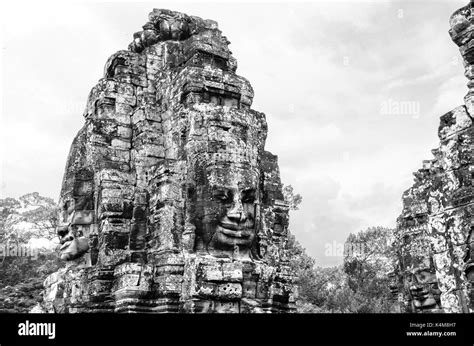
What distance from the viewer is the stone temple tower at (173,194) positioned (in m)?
8.33

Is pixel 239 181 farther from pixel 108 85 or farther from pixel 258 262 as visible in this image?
pixel 108 85

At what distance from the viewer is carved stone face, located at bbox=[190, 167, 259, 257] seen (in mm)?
8367

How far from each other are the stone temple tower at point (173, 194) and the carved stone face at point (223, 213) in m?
0.02

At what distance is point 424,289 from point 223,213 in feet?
22.4

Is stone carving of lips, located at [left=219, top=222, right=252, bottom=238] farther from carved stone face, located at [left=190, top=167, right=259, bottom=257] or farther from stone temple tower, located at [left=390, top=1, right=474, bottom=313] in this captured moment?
stone temple tower, located at [left=390, top=1, right=474, bottom=313]

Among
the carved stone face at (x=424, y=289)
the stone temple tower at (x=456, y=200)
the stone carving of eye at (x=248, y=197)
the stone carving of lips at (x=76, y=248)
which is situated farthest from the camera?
the carved stone face at (x=424, y=289)

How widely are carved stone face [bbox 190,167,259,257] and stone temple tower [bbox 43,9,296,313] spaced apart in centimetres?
2

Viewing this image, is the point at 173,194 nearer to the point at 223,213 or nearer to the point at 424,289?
the point at 223,213

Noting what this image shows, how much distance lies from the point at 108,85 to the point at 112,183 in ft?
6.27

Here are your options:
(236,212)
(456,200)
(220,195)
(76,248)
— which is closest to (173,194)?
(220,195)

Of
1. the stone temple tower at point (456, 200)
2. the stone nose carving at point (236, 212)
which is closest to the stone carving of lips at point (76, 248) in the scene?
the stone nose carving at point (236, 212)

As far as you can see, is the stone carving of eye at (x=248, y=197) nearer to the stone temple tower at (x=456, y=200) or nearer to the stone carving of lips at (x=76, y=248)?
the stone temple tower at (x=456, y=200)

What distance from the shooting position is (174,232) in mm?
8578
